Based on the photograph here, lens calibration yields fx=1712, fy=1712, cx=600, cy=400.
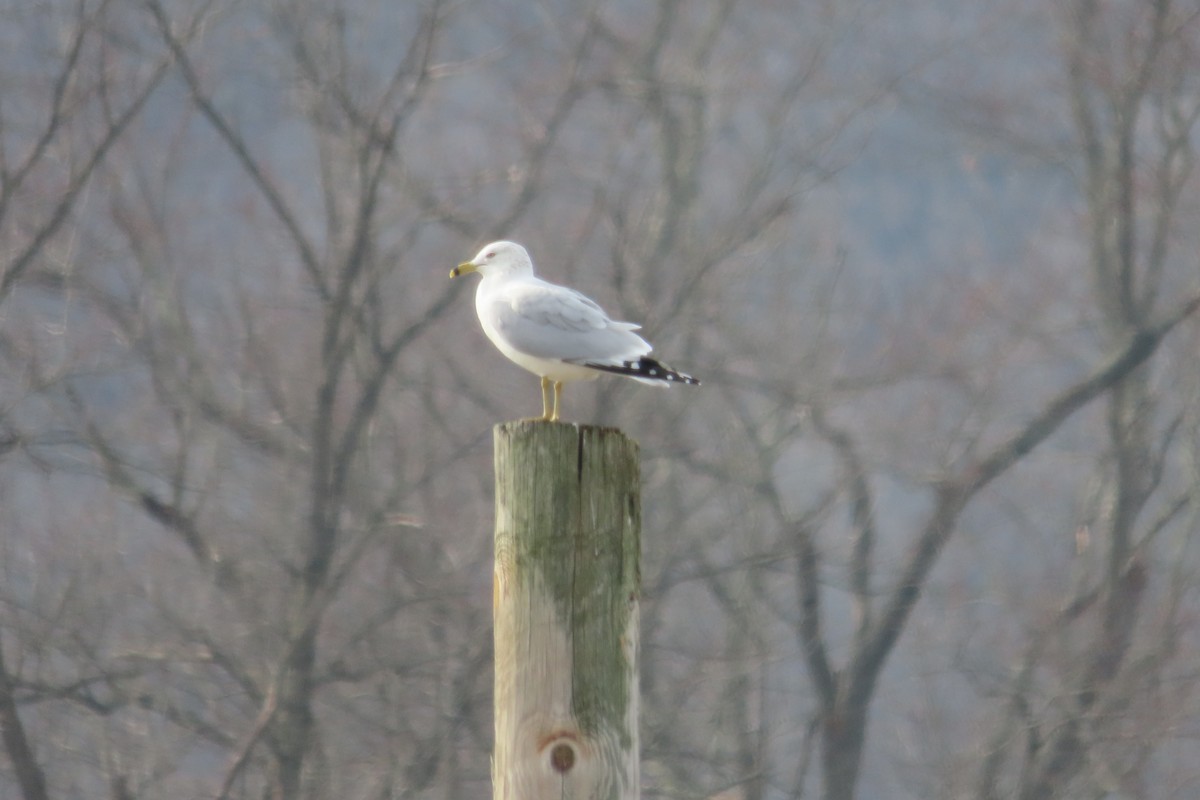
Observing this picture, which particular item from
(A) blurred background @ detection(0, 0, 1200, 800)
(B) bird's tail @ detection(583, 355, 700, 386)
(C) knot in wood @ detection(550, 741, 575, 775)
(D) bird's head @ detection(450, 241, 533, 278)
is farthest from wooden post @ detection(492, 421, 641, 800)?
(A) blurred background @ detection(0, 0, 1200, 800)

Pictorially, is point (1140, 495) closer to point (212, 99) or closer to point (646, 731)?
point (646, 731)

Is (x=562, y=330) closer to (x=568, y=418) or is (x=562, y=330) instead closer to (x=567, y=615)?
(x=567, y=615)

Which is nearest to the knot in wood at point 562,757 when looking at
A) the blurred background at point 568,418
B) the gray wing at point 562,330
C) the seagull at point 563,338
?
the seagull at point 563,338

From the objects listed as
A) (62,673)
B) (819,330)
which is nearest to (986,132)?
(819,330)

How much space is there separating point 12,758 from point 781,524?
6.30m

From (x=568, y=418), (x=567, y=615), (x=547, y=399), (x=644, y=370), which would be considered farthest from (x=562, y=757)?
(x=568, y=418)

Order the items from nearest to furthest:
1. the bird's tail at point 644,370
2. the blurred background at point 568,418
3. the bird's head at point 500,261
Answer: the bird's tail at point 644,370 → the bird's head at point 500,261 → the blurred background at point 568,418

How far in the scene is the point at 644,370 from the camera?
190 inches

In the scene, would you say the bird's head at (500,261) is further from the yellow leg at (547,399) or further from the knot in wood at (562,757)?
the knot in wood at (562,757)

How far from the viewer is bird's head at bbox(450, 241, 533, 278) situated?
5.61 meters

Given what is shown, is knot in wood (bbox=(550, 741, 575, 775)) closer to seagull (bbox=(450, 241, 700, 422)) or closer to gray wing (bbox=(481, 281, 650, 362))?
seagull (bbox=(450, 241, 700, 422))

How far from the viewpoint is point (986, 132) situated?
16.2 metres

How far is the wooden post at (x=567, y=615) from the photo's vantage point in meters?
2.99

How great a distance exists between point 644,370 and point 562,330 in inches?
10.5
